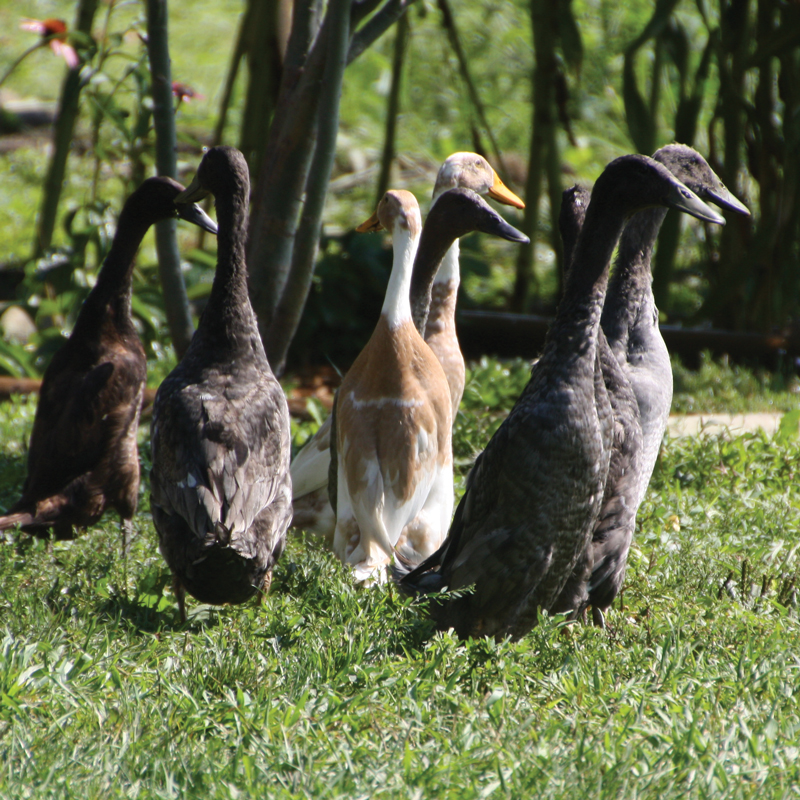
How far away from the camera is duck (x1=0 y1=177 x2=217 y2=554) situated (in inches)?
155

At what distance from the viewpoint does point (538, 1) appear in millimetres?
6738

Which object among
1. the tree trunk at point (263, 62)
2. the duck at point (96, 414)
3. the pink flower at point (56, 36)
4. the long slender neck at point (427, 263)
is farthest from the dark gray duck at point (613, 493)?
the pink flower at point (56, 36)

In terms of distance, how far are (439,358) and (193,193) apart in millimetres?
1247

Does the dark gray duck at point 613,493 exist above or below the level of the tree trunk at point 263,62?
below

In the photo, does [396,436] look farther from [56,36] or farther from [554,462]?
[56,36]

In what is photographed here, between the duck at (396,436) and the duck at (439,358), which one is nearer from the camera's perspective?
the duck at (396,436)

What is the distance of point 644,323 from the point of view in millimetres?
4129

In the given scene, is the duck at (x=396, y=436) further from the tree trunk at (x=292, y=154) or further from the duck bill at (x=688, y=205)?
the tree trunk at (x=292, y=154)

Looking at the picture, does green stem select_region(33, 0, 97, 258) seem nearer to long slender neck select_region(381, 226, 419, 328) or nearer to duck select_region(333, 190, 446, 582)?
long slender neck select_region(381, 226, 419, 328)

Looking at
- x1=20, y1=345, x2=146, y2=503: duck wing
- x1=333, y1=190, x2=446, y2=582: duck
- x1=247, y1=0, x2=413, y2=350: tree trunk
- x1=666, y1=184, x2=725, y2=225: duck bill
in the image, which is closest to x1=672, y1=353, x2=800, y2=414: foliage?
x1=247, y1=0, x2=413, y2=350: tree trunk

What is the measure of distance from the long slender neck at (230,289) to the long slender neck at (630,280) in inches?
57.3

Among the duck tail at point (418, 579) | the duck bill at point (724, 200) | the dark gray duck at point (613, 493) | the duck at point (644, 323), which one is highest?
the duck bill at point (724, 200)

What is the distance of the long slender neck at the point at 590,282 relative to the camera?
10.1 ft

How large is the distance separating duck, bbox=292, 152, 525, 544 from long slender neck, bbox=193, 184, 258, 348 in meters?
0.73
